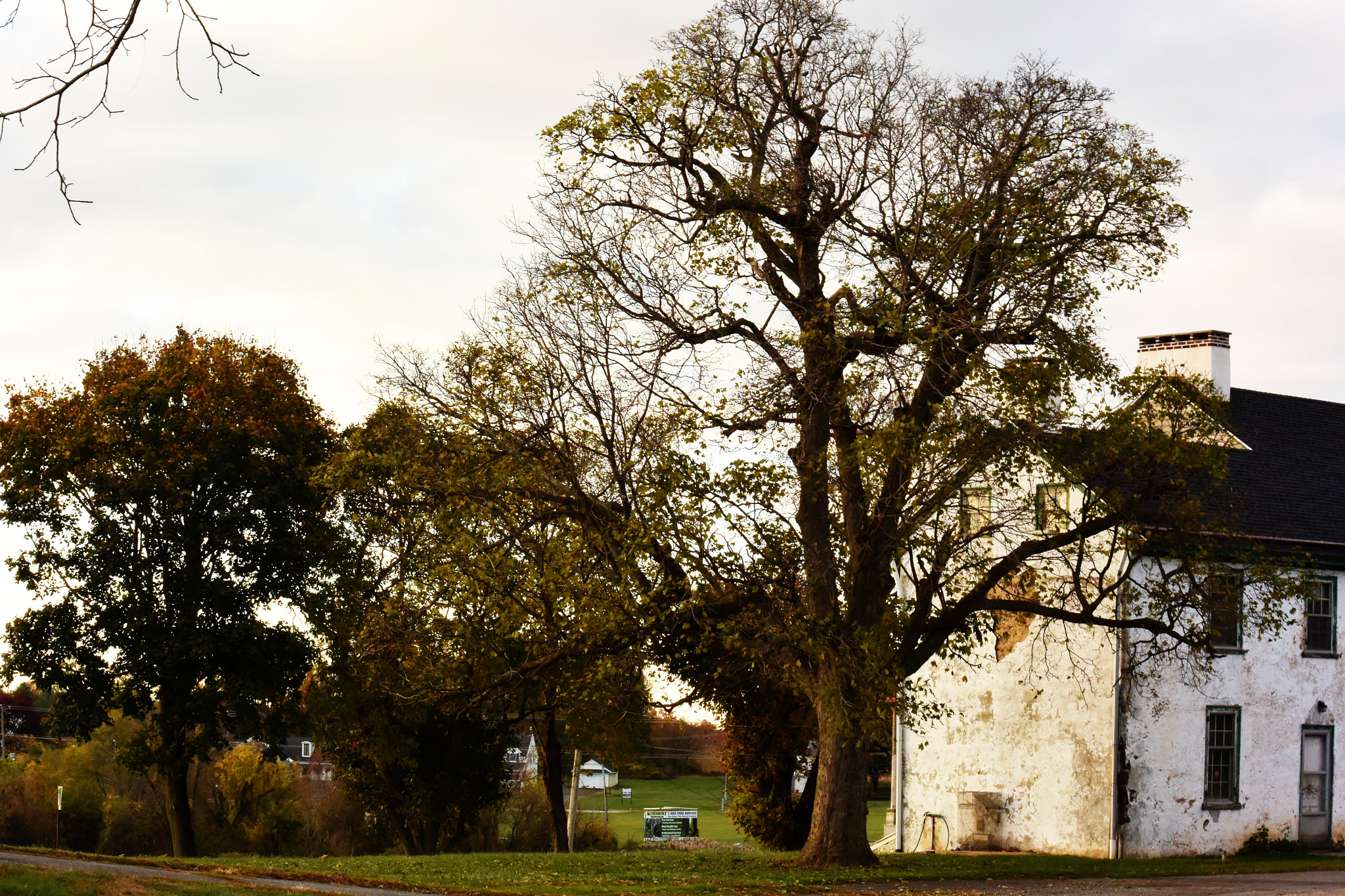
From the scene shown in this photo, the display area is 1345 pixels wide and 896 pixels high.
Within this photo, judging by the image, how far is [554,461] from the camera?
66.8ft

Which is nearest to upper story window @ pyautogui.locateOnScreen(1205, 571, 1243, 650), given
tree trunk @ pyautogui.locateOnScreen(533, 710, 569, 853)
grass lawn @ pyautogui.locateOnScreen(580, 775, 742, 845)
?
tree trunk @ pyautogui.locateOnScreen(533, 710, 569, 853)

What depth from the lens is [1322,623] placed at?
28.8 m

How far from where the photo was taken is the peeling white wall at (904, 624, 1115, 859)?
26.6 m

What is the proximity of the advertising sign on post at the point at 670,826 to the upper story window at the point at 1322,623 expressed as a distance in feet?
114

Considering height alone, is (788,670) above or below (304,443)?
below

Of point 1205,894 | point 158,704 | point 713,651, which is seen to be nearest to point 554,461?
point 713,651

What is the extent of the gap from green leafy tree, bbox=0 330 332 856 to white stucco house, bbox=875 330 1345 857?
16921mm

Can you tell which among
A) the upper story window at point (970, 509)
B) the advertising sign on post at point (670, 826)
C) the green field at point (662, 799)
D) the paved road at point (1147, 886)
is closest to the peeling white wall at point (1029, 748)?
the upper story window at point (970, 509)

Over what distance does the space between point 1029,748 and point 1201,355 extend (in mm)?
10362

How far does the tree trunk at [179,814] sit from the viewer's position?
3162 centimetres

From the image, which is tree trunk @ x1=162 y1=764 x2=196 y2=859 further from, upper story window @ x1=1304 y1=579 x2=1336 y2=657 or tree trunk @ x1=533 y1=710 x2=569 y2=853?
upper story window @ x1=1304 y1=579 x2=1336 y2=657

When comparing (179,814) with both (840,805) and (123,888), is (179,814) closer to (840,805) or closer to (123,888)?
(840,805)

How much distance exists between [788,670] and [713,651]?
192 cm

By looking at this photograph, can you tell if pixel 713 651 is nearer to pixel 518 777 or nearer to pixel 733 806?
pixel 733 806
